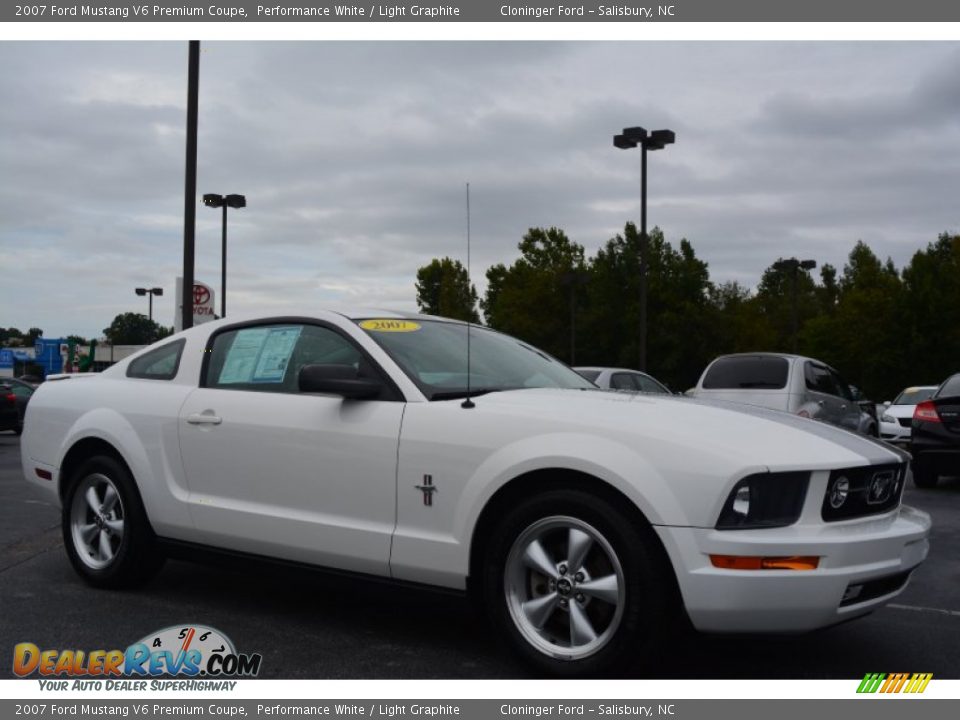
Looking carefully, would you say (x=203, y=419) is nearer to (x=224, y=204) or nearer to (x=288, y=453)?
(x=288, y=453)

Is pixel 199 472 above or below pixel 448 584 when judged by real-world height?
above

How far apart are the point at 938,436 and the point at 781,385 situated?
2.17 meters

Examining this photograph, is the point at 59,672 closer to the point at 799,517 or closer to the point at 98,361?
the point at 799,517

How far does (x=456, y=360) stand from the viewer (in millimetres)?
4914

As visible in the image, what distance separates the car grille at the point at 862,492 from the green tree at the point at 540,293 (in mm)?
56963

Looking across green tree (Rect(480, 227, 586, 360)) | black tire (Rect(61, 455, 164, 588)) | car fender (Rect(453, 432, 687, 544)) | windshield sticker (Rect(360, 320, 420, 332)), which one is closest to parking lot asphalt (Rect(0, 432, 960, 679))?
black tire (Rect(61, 455, 164, 588))

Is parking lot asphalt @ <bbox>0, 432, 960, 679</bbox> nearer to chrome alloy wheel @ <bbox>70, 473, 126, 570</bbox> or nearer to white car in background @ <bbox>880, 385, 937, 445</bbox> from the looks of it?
chrome alloy wheel @ <bbox>70, 473, 126, 570</bbox>

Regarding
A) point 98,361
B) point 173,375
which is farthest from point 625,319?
point 173,375

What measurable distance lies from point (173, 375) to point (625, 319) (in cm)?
6360

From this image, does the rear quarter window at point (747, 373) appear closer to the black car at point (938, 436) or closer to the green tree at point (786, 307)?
the black car at point (938, 436)

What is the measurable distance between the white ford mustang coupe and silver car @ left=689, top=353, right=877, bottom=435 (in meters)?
8.53

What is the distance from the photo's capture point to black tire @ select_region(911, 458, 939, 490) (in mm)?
12070

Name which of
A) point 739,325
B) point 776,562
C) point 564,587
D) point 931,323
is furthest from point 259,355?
point 739,325

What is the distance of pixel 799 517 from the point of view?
3.65 meters
